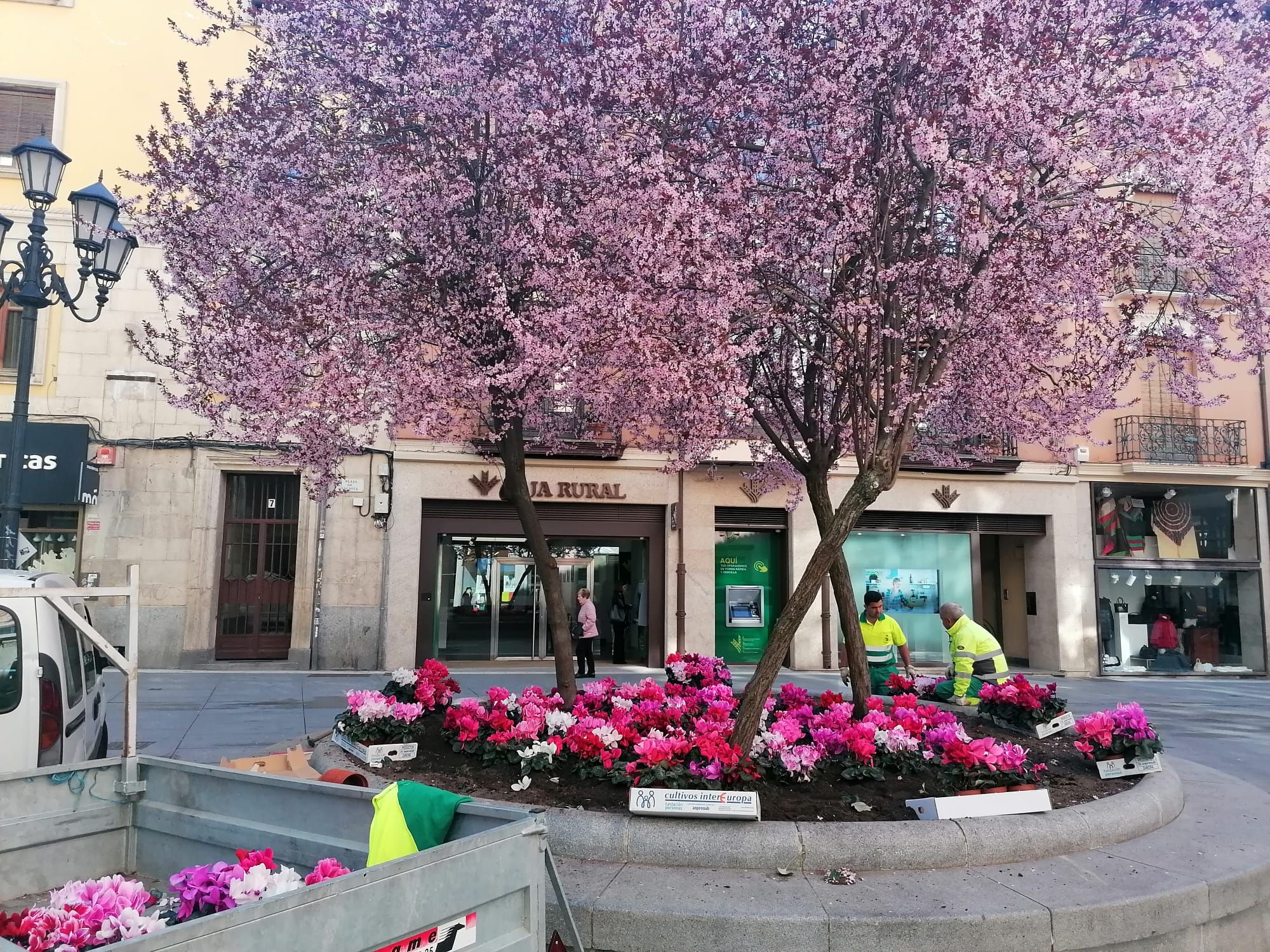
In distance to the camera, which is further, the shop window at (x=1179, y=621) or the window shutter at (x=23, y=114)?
the shop window at (x=1179, y=621)

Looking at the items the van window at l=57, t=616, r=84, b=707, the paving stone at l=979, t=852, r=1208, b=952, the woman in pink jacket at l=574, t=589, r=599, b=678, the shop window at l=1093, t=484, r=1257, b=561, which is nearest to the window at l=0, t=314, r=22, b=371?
the woman in pink jacket at l=574, t=589, r=599, b=678

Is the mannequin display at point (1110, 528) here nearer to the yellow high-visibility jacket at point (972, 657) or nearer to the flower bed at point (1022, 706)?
the yellow high-visibility jacket at point (972, 657)

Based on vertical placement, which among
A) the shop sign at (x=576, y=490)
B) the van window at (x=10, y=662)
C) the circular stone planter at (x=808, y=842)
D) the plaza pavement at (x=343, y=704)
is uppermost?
the shop sign at (x=576, y=490)

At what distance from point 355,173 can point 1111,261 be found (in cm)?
632

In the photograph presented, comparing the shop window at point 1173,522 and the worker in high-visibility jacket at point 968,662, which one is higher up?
the shop window at point 1173,522

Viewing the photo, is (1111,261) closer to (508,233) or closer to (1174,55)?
(1174,55)

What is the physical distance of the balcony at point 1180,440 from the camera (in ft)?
60.3

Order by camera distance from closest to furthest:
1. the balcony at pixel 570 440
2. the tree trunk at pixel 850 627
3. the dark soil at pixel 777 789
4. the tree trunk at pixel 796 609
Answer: the dark soil at pixel 777 789 → the tree trunk at pixel 796 609 → the tree trunk at pixel 850 627 → the balcony at pixel 570 440

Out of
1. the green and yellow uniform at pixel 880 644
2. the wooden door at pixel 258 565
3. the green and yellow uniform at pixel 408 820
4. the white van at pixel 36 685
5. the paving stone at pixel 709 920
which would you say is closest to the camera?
the green and yellow uniform at pixel 408 820

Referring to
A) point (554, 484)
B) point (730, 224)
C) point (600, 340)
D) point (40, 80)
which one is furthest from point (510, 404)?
point (40, 80)

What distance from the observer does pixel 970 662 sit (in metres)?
8.96

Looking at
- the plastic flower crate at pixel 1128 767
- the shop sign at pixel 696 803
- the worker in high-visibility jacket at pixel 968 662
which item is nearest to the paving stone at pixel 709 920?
the shop sign at pixel 696 803

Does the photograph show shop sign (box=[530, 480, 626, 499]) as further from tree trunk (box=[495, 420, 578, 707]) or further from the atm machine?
tree trunk (box=[495, 420, 578, 707])

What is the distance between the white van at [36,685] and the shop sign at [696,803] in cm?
332
